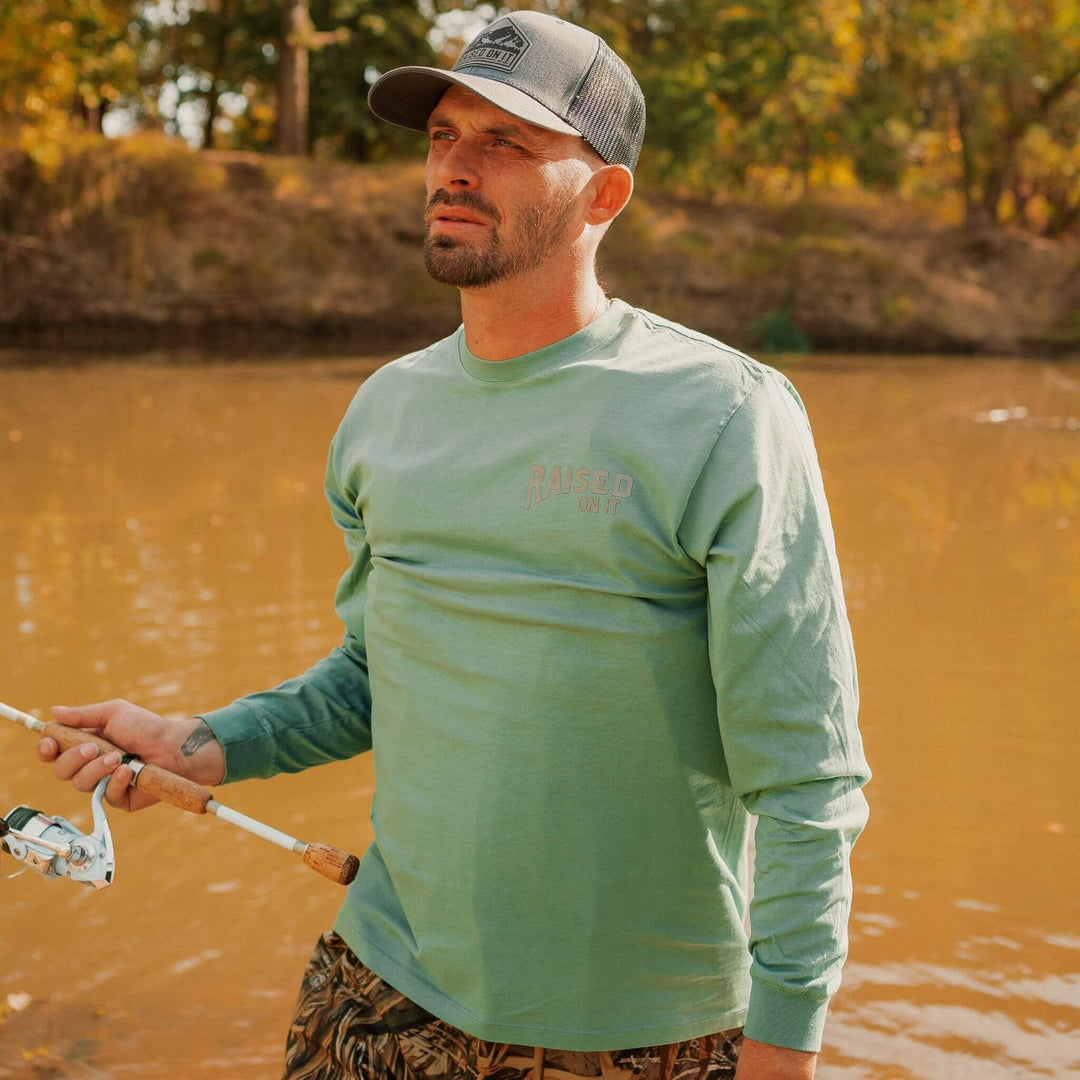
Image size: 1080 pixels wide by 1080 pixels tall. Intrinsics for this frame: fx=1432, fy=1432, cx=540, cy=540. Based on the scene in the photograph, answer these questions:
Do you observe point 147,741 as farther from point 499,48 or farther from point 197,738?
point 499,48

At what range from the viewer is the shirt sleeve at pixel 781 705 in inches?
66.3

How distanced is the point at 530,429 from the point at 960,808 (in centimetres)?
382

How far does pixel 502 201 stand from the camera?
192 cm

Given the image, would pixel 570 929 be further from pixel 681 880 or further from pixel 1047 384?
pixel 1047 384

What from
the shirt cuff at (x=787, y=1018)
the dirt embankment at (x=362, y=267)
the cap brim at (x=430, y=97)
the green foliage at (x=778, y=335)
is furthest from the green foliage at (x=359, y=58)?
the shirt cuff at (x=787, y=1018)

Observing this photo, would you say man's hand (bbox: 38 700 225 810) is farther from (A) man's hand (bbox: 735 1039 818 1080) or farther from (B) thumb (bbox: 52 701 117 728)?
(A) man's hand (bbox: 735 1039 818 1080)

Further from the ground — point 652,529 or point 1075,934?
point 652,529

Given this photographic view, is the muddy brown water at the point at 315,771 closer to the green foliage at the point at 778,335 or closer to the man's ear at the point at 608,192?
the man's ear at the point at 608,192

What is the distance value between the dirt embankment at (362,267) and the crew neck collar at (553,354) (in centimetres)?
2011

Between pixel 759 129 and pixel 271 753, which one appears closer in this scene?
pixel 271 753

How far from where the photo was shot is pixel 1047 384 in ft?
63.0

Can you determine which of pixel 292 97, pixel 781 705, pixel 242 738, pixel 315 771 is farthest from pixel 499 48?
pixel 292 97

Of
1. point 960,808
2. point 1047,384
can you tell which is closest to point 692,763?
point 960,808

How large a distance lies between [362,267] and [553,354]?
70.4ft
